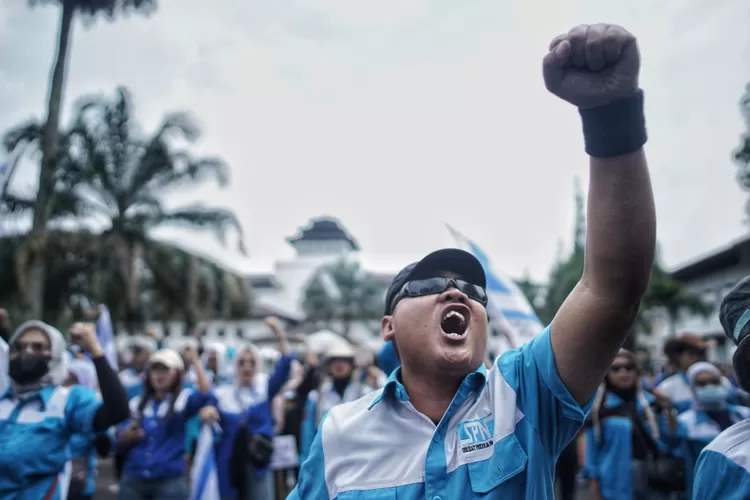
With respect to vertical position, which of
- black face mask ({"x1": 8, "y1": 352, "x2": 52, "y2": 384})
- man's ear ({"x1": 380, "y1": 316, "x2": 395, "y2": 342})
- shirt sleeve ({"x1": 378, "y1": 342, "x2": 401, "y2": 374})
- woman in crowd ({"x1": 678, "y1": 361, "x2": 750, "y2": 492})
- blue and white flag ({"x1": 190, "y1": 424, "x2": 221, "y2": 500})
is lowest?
blue and white flag ({"x1": 190, "y1": 424, "x2": 221, "y2": 500})

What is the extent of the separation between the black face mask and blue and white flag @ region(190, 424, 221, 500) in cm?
294

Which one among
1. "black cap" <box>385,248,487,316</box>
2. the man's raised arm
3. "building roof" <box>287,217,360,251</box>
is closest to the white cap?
"black cap" <box>385,248,487,316</box>

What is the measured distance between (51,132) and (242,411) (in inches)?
409

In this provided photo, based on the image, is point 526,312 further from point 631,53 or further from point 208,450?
point 631,53

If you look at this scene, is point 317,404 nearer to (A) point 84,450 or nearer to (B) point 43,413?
(A) point 84,450

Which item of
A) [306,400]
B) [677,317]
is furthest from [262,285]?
[306,400]

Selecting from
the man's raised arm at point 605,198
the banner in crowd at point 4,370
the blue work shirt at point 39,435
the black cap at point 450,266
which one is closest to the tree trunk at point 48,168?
the banner in crowd at point 4,370

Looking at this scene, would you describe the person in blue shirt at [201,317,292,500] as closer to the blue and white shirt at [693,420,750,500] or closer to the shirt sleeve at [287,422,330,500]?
the shirt sleeve at [287,422,330,500]

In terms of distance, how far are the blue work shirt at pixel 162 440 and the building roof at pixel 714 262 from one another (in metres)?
26.9

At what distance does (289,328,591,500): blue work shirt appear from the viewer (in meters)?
1.72

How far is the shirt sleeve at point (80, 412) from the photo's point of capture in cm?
387

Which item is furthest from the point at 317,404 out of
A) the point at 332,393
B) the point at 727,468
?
the point at 727,468

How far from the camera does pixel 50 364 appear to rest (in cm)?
400

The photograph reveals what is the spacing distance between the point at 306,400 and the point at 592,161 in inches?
302
